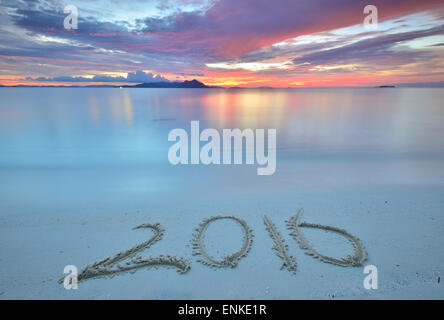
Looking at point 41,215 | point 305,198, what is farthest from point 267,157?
point 41,215

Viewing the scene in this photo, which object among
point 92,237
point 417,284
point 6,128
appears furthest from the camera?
point 6,128

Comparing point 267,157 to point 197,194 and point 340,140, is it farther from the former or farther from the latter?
point 340,140

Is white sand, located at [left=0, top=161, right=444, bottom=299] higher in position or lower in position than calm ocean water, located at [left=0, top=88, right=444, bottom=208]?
lower

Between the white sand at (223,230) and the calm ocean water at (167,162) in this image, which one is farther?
the calm ocean water at (167,162)

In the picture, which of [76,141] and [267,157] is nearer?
[267,157]

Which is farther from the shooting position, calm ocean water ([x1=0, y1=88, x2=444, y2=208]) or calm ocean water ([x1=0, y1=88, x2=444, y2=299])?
calm ocean water ([x1=0, y1=88, x2=444, y2=208])

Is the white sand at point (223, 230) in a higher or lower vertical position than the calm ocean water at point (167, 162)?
lower

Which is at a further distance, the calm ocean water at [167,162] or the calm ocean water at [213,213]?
the calm ocean water at [167,162]

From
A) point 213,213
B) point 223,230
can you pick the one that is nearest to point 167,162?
point 213,213

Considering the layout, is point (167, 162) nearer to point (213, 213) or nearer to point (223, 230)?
point (213, 213)
